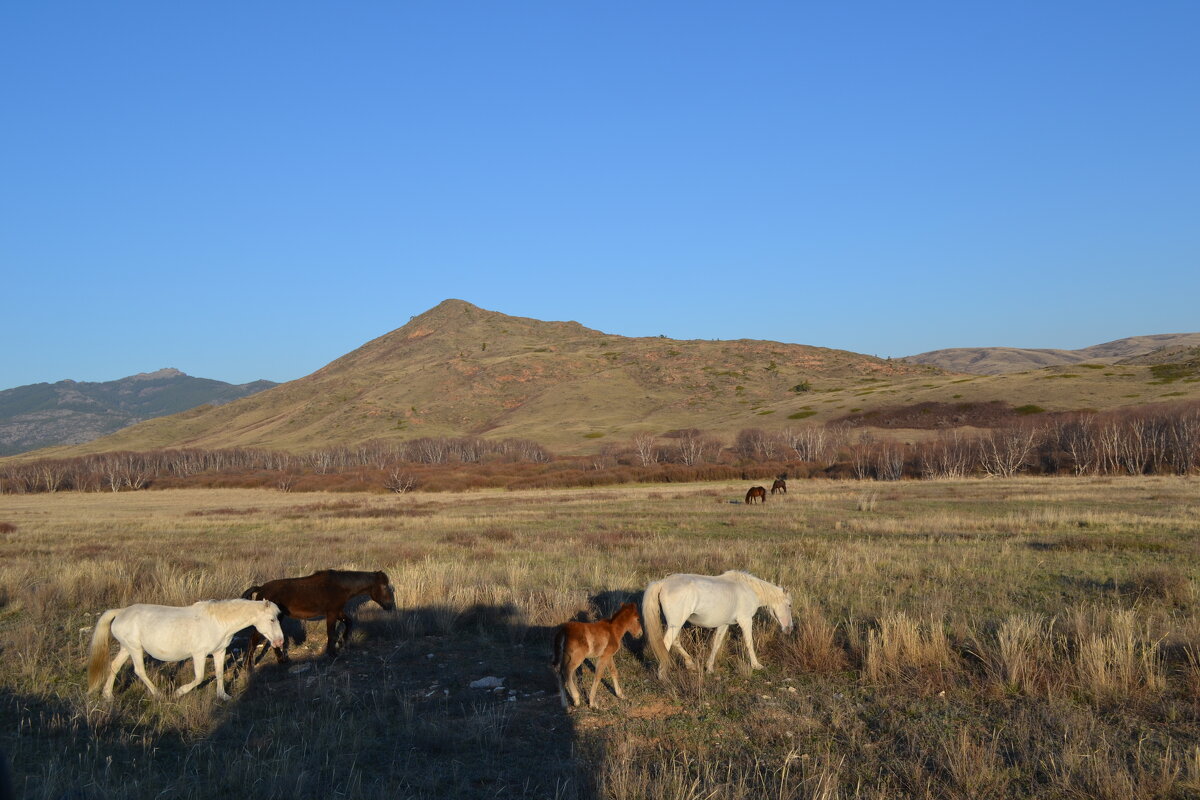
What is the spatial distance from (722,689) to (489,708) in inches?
96.9

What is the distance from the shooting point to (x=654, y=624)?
7.94 meters

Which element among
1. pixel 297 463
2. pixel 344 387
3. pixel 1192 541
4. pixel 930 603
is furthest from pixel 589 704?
pixel 344 387

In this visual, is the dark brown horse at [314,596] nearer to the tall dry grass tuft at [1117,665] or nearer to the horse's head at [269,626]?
the horse's head at [269,626]

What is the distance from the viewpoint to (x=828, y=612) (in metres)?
10.7

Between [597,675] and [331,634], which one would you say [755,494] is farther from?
[597,675]

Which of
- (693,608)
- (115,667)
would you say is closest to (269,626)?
(115,667)

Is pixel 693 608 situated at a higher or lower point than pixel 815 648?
higher

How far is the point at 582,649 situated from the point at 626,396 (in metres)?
127

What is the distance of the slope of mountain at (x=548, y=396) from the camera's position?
119500 mm

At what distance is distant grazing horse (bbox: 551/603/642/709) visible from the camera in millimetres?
7203

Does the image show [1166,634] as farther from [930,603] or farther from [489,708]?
[489,708]

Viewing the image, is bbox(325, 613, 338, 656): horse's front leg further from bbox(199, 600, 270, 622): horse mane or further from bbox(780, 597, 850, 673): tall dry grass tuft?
bbox(780, 597, 850, 673): tall dry grass tuft

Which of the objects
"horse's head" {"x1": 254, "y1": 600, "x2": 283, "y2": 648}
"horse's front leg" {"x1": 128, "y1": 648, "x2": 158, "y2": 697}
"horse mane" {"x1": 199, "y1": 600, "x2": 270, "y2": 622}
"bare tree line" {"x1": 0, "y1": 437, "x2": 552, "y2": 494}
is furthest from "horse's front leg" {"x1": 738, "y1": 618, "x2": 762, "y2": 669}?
"bare tree line" {"x1": 0, "y1": 437, "x2": 552, "y2": 494}

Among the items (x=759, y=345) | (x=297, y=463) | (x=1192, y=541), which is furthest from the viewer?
(x=759, y=345)
